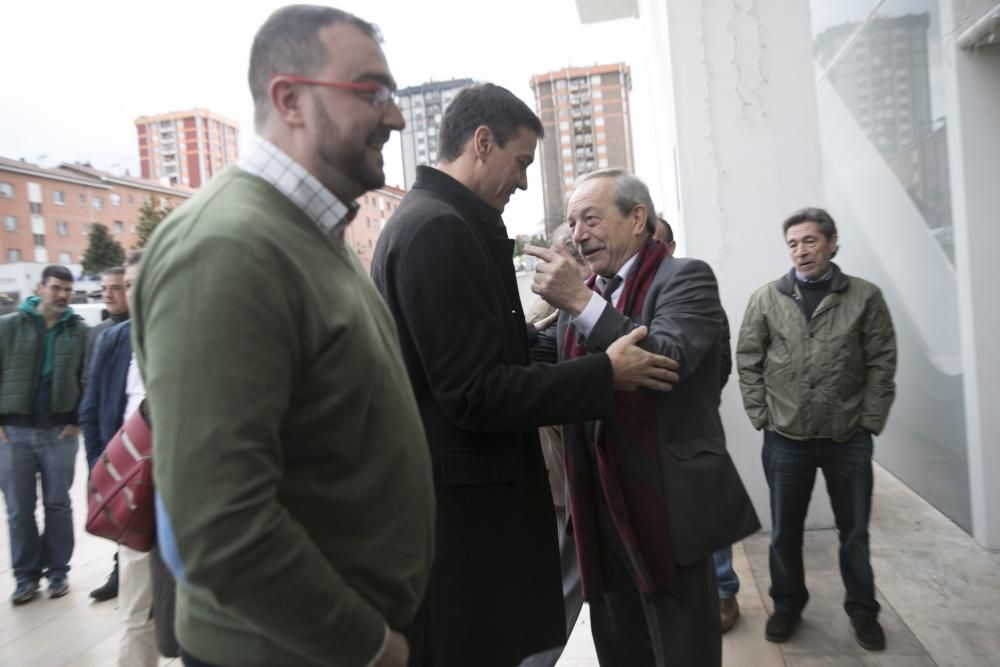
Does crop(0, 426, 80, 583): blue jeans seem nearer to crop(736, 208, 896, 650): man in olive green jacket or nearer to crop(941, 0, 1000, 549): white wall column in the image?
crop(736, 208, 896, 650): man in olive green jacket

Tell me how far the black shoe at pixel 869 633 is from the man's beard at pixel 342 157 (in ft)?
10.1

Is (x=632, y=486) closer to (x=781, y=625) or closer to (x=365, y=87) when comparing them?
(x=365, y=87)

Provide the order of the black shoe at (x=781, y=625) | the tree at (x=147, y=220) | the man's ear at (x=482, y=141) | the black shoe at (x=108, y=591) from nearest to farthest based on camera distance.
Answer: the man's ear at (x=482, y=141) < the black shoe at (x=781, y=625) < the black shoe at (x=108, y=591) < the tree at (x=147, y=220)

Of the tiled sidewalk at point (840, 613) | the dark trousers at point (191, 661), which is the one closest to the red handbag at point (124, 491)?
the dark trousers at point (191, 661)

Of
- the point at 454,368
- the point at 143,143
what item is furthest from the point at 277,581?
the point at 143,143

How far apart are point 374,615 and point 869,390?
111 inches

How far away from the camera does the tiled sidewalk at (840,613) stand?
323cm

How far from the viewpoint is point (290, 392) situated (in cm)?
101

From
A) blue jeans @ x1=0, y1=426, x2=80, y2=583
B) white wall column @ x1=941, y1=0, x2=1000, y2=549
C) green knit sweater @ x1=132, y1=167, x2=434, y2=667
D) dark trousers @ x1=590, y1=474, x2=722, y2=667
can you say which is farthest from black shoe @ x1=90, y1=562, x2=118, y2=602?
white wall column @ x1=941, y1=0, x2=1000, y2=549

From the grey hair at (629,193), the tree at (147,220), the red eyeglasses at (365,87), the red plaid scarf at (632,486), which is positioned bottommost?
the red plaid scarf at (632,486)

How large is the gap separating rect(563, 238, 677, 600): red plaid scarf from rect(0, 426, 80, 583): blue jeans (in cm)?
397

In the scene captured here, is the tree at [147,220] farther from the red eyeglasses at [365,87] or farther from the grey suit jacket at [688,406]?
the red eyeglasses at [365,87]

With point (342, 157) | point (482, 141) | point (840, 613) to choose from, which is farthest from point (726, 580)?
point (342, 157)

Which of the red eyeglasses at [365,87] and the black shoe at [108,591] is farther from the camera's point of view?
the black shoe at [108,591]
